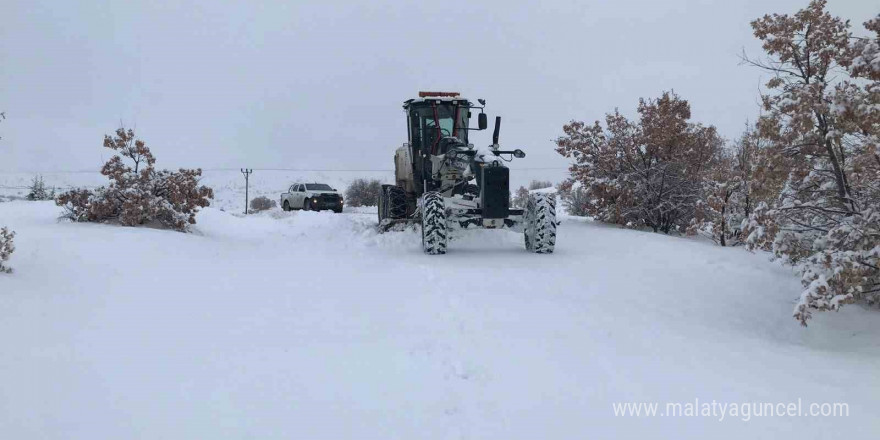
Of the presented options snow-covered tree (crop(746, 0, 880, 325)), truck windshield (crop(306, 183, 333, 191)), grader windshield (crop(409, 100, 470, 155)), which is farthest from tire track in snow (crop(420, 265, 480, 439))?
→ truck windshield (crop(306, 183, 333, 191))

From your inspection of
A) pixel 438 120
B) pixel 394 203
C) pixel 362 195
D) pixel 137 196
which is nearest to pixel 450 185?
pixel 438 120

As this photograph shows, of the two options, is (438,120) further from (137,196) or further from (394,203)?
(137,196)

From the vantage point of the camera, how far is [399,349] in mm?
4406

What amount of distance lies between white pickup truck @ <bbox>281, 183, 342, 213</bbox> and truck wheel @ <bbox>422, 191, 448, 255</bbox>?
14261 millimetres

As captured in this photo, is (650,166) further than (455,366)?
Yes

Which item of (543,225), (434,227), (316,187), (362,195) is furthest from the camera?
(362,195)

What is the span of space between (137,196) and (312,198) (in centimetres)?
1263

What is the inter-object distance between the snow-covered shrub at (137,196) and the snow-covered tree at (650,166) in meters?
10.2

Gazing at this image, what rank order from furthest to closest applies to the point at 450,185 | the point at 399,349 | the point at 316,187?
the point at 316,187 < the point at 450,185 < the point at 399,349

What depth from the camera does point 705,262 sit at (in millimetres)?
9258

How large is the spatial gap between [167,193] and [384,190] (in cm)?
488

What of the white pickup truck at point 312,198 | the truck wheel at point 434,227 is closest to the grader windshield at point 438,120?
the truck wheel at point 434,227

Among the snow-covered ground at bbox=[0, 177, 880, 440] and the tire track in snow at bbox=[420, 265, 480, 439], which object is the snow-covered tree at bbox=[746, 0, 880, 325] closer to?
the snow-covered ground at bbox=[0, 177, 880, 440]

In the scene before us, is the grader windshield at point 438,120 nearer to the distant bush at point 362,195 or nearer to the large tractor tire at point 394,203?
the large tractor tire at point 394,203
